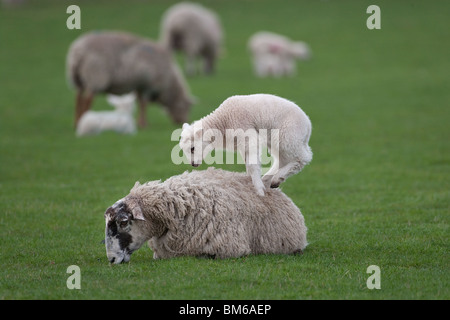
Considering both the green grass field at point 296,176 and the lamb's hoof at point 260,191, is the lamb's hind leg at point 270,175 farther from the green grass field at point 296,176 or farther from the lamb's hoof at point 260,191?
the green grass field at point 296,176

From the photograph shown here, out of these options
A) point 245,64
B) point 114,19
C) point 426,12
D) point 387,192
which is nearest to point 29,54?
point 114,19

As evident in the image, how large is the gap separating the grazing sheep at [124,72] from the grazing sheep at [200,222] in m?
10.9

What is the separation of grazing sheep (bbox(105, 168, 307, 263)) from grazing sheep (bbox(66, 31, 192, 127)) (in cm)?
1091

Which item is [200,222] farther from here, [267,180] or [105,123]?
[105,123]

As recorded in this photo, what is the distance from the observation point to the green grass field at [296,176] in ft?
22.0

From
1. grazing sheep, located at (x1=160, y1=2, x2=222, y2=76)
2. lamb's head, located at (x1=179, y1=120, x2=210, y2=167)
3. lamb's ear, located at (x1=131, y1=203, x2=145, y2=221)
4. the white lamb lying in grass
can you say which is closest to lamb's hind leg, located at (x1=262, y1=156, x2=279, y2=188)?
lamb's head, located at (x1=179, y1=120, x2=210, y2=167)

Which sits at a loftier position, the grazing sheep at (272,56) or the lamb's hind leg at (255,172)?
the grazing sheep at (272,56)

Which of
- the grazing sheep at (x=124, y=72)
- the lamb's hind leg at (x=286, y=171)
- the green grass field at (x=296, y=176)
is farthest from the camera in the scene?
the grazing sheep at (x=124, y=72)

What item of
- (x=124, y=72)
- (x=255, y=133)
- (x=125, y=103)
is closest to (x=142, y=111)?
(x=125, y=103)

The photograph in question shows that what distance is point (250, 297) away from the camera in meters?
6.20

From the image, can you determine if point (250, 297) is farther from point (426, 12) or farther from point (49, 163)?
point (426, 12)

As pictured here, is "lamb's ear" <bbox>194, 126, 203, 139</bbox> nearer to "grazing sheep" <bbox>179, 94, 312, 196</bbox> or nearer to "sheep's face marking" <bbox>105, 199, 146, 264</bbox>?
"grazing sheep" <bbox>179, 94, 312, 196</bbox>

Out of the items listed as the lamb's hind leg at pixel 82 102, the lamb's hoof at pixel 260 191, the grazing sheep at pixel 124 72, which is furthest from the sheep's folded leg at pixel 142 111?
the lamb's hoof at pixel 260 191
